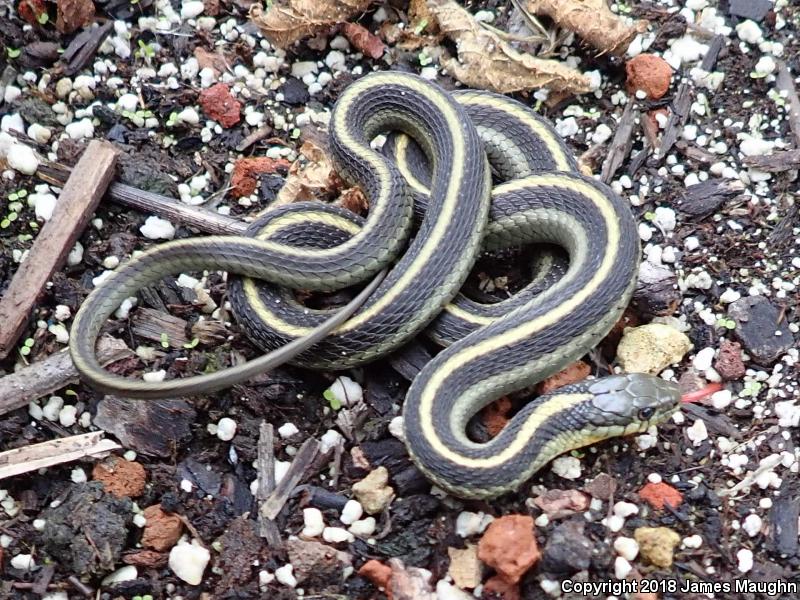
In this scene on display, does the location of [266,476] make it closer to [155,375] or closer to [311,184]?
[155,375]

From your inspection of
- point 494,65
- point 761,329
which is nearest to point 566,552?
point 761,329

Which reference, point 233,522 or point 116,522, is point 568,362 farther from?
point 116,522

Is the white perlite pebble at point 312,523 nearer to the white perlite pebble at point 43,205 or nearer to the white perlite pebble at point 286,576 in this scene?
the white perlite pebble at point 286,576

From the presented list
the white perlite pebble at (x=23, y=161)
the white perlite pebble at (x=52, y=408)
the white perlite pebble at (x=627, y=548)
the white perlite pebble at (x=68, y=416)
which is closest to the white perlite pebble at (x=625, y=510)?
the white perlite pebble at (x=627, y=548)

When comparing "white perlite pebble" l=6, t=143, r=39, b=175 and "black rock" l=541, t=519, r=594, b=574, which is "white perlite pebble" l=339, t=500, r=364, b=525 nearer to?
"black rock" l=541, t=519, r=594, b=574

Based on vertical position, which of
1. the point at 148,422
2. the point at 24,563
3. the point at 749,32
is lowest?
the point at 24,563

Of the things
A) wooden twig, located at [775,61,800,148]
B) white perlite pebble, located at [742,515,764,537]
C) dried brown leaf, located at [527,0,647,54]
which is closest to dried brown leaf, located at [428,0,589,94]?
dried brown leaf, located at [527,0,647,54]
